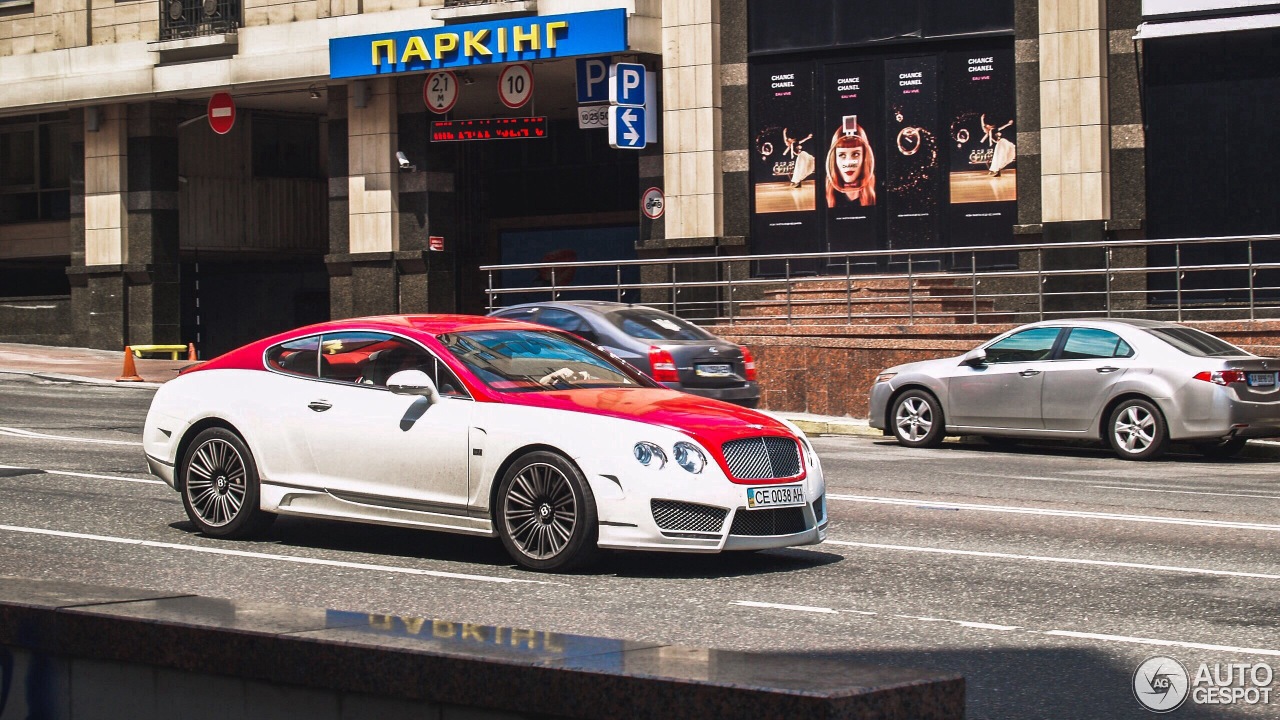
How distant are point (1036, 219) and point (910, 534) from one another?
16.5 m

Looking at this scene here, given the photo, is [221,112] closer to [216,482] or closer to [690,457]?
[216,482]

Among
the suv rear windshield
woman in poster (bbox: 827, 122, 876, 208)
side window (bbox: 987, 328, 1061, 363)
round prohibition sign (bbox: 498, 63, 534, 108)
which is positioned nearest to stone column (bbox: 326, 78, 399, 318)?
round prohibition sign (bbox: 498, 63, 534, 108)

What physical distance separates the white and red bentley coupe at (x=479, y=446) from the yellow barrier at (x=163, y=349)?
24.8 metres

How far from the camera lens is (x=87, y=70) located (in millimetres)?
35844

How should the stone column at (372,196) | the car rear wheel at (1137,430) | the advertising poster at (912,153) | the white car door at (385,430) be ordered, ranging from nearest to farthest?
the white car door at (385,430) < the car rear wheel at (1137,430) < the advertising poster at (912,153) < the stone column at (372,196)

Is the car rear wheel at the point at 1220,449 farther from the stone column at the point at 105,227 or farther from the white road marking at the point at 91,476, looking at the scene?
the stone column at the point at 105,227

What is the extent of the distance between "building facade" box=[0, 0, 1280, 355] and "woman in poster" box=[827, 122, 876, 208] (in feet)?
0.13

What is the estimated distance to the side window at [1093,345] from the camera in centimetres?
1791

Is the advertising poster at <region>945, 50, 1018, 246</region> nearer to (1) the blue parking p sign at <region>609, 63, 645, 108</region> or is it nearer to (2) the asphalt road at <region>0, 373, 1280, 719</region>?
(1) the blue parking p sign at <region>609, 63, 645, 108</region>

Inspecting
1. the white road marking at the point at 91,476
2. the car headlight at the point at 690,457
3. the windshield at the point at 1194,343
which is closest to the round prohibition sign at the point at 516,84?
the windshield at the point at 1194,343

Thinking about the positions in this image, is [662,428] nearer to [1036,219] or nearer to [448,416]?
[448,416]

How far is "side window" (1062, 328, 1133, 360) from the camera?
58.7 ft

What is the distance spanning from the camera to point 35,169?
39469 mm

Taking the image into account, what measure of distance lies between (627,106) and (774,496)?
68.3 ft
